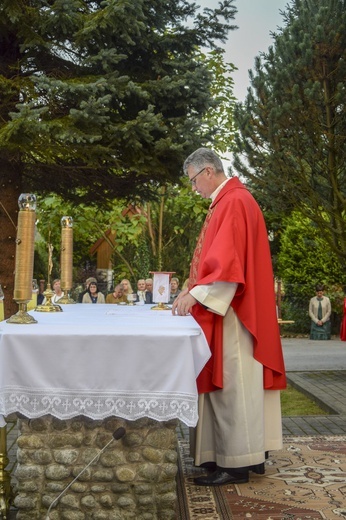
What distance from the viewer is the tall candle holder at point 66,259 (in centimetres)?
676

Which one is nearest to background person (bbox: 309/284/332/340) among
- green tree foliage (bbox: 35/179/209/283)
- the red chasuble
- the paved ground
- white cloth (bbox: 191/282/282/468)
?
the paved ground

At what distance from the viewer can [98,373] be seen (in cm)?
461

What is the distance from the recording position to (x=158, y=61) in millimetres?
10195

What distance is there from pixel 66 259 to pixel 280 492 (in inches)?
103

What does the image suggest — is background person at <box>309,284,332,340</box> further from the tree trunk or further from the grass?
the tree trunk

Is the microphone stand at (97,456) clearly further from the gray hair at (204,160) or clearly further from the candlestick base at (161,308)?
the gray hair at (204,160)

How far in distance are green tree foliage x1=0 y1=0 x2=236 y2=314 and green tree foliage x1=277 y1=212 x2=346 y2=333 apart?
621 inches

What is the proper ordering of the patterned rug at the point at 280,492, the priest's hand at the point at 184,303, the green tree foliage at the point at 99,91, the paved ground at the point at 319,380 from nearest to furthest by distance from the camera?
the patterned rug at the point at 280,492, the priest's hand at the point at 184,303, the paved ground at the point at 319,380, the green tree foliage at the point at 99,91

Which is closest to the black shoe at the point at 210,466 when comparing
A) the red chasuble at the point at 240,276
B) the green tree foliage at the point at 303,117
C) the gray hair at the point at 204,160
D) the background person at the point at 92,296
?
the red chasuble at the point at 240,276

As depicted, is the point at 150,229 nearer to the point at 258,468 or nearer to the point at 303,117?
the point at 303,117

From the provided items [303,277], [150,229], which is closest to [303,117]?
[150,229]

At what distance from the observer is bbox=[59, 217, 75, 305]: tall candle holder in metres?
6.76

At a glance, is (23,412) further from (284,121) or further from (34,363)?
(284,121)

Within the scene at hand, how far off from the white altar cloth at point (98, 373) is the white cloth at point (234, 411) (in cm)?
84
